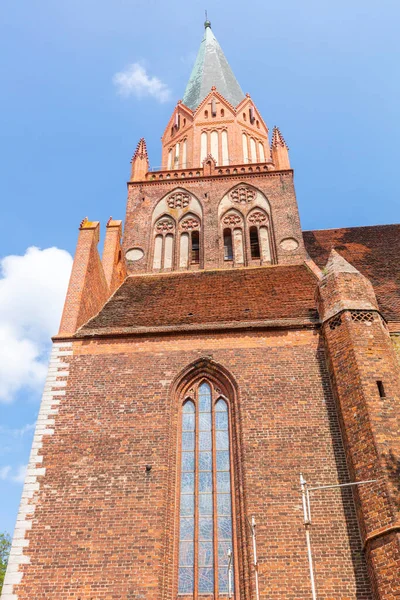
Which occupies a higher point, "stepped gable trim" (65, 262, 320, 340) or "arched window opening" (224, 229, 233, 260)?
"arched window opening" (224, 229, 233, 260)

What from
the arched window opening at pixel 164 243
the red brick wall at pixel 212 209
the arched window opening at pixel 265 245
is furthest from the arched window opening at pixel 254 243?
the arched window opening at pixel 164 243

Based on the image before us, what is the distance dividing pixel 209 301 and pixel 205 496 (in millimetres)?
5555

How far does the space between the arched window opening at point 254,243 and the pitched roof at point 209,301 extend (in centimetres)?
123

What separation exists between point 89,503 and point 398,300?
29.8 ft

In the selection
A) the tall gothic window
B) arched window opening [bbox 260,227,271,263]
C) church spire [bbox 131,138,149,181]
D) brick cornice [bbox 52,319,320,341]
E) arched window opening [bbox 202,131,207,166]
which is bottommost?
the tall gothic window

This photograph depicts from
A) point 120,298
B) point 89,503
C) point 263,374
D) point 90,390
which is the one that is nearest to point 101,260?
point 120,298

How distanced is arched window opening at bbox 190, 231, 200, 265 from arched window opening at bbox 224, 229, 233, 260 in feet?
3.12

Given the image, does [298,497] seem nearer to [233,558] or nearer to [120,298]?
[233,558]

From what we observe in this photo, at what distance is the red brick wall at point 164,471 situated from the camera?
9547 mm

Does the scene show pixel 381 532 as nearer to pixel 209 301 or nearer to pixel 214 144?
pixel 209 301

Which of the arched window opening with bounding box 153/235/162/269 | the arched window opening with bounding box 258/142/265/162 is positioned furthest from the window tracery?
the arched window opening with bounding box 258/142/265/162

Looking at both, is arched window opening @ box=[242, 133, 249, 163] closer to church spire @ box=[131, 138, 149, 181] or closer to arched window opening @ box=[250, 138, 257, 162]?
arched window opening @ box=[250, 138, 257, 162]

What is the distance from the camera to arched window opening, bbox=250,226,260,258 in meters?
18.7

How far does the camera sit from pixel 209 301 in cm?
1487
